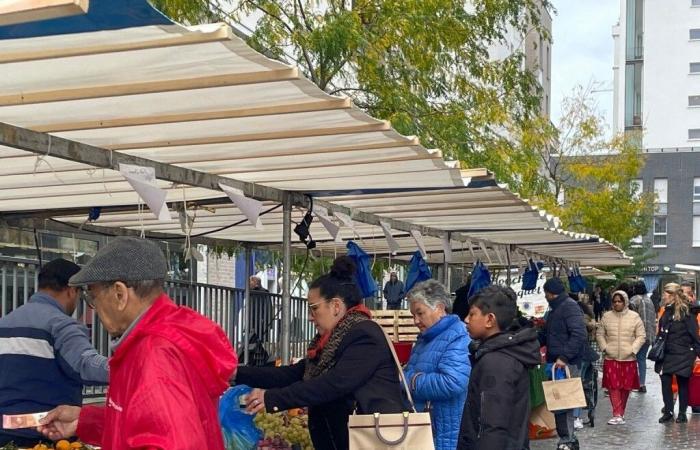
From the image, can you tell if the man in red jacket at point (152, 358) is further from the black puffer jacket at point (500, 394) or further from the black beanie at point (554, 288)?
the black beanie at point (554, 288)

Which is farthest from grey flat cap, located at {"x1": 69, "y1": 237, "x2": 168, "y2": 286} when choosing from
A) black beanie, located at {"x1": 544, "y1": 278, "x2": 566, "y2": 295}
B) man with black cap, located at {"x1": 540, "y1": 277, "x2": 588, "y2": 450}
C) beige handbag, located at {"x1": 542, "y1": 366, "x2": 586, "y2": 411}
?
black beanie, located at {"x1": 544, "y1": 278, "x2": 566, "y2": 295}

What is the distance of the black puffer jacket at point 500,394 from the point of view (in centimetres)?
561

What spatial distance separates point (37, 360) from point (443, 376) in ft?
8.01

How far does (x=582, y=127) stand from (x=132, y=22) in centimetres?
3378

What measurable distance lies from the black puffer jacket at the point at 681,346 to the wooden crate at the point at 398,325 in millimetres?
5286

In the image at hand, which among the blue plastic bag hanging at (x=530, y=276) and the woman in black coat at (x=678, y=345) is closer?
the woman in black coat at (x=678, y=345)

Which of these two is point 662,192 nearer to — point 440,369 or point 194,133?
point 440,369

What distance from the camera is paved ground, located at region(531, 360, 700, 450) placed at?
45.0 feet

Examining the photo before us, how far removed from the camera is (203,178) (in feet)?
22.3

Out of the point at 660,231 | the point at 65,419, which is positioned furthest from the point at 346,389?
the point at 660,231

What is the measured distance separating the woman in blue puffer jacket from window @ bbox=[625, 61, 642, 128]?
73527mm

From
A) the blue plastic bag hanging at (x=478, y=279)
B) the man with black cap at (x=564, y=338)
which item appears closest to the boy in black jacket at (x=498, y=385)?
the man with black cap at (x=564, y=338)

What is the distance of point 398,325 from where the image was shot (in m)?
12.5

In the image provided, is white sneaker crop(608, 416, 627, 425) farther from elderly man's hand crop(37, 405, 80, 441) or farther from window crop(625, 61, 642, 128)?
window crop(625, 61, 642, 128)
